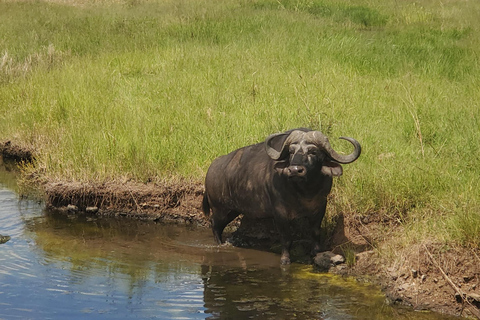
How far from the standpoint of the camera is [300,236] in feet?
25.5

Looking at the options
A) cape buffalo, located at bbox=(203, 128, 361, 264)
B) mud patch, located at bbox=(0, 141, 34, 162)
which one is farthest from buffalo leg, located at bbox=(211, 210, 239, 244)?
mud patch, located at bbox=(0, 141, 34, 162)

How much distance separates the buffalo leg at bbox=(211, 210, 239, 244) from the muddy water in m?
0.16

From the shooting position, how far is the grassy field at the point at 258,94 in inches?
310

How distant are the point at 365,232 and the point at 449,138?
2309mm

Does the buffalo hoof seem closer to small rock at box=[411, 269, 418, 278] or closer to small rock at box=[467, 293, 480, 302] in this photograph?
small rock at box=[411, 269, 418, 278]

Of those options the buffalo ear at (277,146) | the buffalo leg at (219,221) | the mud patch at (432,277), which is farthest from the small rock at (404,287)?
the buffalo leg at (219,221)

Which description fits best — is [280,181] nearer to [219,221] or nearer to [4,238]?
[219,221]

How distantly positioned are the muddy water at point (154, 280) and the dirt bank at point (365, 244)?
19 cm

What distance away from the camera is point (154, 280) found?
22.6ft

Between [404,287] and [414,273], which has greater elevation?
[414,273]

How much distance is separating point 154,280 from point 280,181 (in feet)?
5.09

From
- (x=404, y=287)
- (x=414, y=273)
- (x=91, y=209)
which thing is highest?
(x=414, y=273)

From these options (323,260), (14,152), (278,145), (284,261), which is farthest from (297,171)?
(14,152)

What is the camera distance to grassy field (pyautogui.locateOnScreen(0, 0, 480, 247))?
7.87 metres
